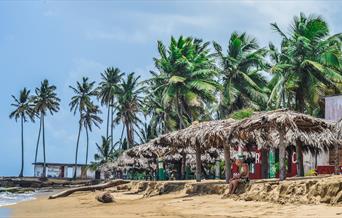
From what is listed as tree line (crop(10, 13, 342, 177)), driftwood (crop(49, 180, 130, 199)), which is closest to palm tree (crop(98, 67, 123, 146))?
tree line (crop(10, 13, 342, 177))

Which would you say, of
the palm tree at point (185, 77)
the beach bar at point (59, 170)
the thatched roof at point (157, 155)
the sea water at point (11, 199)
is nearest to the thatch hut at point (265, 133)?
the thatched roof at point (157, 155)

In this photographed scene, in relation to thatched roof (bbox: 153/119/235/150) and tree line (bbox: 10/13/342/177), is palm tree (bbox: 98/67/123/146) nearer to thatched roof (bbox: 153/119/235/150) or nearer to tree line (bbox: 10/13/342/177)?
tree line (bbox: 10/13/342/177)

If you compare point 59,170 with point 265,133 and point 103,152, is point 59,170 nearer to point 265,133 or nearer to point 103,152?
point 103,152

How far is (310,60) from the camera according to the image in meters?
27.5

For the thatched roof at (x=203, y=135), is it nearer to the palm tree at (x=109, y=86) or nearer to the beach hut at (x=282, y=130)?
the beach hut at (x=282, y=130)

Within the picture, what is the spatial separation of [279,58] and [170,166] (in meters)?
14.8

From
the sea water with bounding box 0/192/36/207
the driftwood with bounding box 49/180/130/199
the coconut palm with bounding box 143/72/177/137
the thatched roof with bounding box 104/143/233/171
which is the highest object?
the coconut palm with bounding box 143/72/177/137

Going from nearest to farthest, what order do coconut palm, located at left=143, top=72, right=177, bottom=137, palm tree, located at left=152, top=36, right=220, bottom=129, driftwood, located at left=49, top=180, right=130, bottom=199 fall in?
driftwood, located at left=49, top=180, right=130, bottom=199 < palm tree, located at left=152, top=36, right=220, bottom=129 < coconut palm, located at left=143, top=72, right=177, bottom=137

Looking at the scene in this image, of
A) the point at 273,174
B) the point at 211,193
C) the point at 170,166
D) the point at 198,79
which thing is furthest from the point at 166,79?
the point at 211,193

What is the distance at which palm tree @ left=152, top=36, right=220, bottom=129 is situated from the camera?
3575cm

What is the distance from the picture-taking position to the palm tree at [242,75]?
3678 cm

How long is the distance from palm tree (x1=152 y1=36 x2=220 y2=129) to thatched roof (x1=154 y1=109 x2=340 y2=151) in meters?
13.4

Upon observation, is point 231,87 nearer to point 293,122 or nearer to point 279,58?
point 279,58

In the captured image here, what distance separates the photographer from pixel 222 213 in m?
11.6
